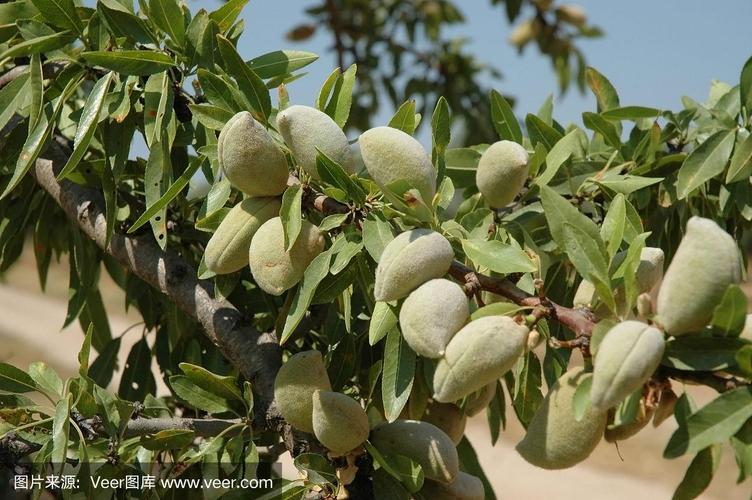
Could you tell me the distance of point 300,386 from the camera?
815 mm

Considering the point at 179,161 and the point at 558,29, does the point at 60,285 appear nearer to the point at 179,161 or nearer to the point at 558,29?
the point at 558,29

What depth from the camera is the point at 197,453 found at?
0.86 m

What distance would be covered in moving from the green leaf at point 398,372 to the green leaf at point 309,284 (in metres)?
0.09

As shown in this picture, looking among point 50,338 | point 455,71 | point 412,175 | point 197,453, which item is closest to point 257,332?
point 197,453

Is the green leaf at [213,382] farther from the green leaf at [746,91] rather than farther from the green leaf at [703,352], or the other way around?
the green leaf at [746,91]

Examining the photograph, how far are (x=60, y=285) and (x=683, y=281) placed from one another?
10732 millimetres

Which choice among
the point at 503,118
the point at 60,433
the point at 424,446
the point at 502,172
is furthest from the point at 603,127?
the point at 60,433

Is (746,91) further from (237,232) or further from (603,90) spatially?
(237,232)

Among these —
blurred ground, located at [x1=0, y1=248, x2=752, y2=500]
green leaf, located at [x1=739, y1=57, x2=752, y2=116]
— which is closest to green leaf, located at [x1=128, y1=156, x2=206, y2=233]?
green leaf, located at [x1=739, y1=57, x2=752, y2=116]

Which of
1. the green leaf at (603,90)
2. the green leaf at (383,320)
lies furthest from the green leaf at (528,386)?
the green leaf at (603,90)

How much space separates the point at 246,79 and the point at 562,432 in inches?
19.1

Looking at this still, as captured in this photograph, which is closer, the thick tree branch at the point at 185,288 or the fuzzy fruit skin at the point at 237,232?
the fuzzy fruit skin at the point at 237,232

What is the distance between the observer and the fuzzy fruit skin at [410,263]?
67cm

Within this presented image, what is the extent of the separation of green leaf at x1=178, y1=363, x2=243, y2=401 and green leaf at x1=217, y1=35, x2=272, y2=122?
0.91 ft
